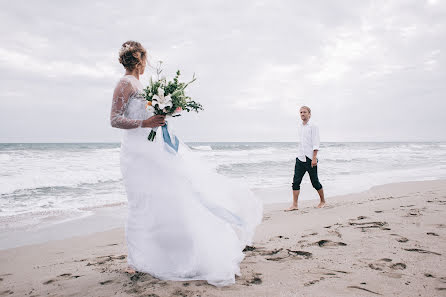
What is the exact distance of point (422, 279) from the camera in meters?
2.63

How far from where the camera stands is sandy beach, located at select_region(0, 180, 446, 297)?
2.58 metres

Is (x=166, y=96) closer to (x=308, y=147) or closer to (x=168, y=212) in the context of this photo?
(x=168, y=212)

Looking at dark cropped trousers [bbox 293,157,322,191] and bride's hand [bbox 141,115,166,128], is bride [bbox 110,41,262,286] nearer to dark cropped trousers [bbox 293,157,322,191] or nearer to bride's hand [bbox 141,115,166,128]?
bride's hand [bbox 141,115,166,128]

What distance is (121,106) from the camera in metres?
2.79

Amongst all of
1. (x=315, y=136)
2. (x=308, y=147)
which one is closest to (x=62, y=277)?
(x=308, y=147)

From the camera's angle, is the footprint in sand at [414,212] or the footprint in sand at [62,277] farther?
the footprint in sand at [414,212]

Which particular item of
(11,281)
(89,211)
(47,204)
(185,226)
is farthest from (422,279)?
(47,204)

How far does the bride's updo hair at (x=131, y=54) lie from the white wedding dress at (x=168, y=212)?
0.14 m

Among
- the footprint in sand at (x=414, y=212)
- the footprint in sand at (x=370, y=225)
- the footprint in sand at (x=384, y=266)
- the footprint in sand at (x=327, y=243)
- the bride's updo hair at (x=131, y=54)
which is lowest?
the footprint in sand at (x=327, y=243)

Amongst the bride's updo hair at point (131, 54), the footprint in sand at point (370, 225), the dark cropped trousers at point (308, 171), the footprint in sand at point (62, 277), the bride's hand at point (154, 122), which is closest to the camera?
the bride's hand at point (154, 122)

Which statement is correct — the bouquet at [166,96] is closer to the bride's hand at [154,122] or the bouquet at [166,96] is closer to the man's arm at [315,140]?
the bride's hand at [154,122]

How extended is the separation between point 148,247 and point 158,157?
85 cm

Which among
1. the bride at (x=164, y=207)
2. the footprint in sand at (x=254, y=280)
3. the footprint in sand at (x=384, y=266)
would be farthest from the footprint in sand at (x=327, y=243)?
the bride at (x=164, y=207)

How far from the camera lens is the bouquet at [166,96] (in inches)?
103
